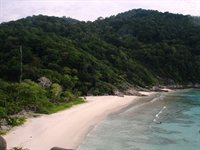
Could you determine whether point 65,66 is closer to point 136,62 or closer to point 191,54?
point 136,62

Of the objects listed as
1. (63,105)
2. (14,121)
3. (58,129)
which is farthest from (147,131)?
(63,105)

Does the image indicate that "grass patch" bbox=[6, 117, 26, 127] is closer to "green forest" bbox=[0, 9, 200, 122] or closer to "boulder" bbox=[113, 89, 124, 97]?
"green forest" bbox=[0, 9, 200, 122]

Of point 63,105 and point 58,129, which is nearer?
point 58,129

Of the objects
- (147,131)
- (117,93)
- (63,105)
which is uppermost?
(117,93)

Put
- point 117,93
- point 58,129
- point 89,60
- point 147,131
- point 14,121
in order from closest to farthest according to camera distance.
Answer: point 14,121, point 58,129, point 147,131, point 117,93, point 89,60

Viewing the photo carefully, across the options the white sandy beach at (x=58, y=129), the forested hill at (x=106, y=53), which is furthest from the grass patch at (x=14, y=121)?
the forested hill at (x=106, y=53)

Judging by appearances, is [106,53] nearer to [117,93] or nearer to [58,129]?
[117,93]

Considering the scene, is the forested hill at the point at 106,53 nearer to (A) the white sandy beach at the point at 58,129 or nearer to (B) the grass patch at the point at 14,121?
(A) the white sandy beach at the point at 58,129
